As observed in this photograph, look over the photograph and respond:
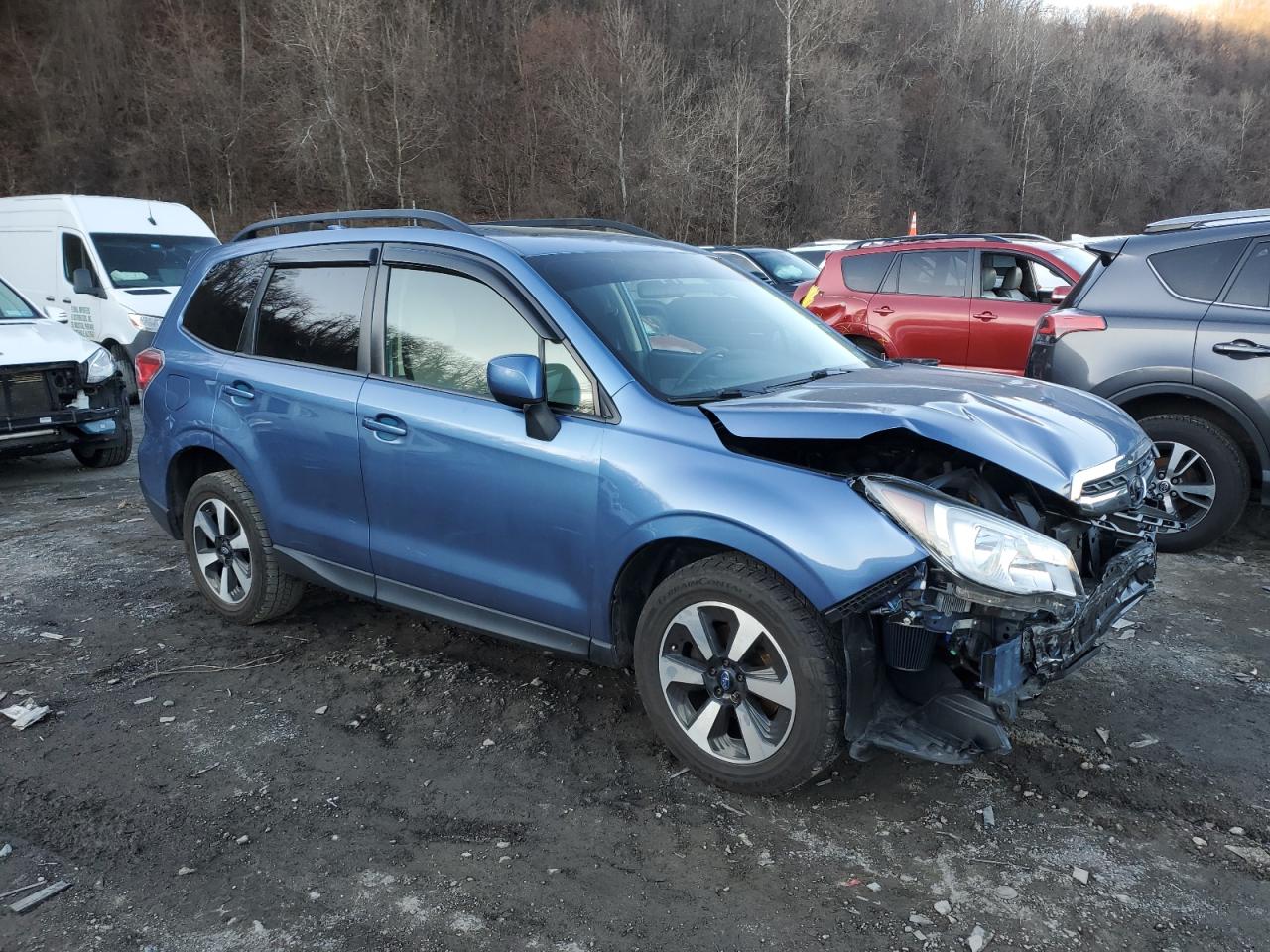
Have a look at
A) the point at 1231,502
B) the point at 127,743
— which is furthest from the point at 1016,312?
the point at 127,743

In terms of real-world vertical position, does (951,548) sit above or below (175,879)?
above

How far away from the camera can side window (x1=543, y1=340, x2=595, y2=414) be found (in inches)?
131

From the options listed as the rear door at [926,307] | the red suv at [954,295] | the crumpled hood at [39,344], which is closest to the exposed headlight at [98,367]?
the crumpled hood at [39,344]

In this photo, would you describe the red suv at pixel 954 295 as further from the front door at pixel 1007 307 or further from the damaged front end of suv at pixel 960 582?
the damaged front end of suv at pixel 960 582

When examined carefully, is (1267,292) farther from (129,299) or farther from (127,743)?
(129,299)

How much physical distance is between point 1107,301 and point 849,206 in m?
41.1

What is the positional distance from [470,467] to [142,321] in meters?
9.42

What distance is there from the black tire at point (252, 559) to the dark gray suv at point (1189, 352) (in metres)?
4.73

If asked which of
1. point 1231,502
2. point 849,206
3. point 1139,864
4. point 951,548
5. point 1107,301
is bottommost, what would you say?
point 1139,864

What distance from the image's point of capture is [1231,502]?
5.43m

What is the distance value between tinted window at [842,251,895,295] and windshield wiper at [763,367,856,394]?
576 cm

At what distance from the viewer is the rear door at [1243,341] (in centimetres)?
527

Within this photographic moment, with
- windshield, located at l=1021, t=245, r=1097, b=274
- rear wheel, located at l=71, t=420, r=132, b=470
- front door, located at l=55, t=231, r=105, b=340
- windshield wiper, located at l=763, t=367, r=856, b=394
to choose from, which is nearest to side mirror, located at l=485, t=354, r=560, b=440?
windshield wiper, located at l=763, t=367, r=856, b=394

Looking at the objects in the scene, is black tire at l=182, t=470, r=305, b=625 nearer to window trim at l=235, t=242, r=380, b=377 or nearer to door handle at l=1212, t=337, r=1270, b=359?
window trim at l=235, t=242, r=380, b=377
